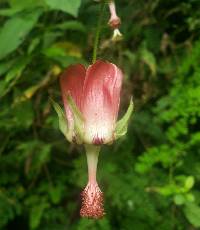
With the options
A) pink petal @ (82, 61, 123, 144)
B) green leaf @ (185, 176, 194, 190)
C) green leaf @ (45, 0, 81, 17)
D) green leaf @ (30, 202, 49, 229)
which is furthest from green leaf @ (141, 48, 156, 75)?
pink petal @ (82, 61, 123, 144)

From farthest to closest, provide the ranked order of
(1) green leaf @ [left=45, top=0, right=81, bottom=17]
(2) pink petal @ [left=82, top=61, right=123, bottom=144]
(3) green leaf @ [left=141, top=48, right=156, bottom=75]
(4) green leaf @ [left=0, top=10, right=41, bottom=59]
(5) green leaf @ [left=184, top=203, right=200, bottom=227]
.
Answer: (3) green leaf @ [left=141, top=48, right=156, bottom=75]
(5) green leaf @ [left=184, top=203, right=200, bottom=227]
(4) green leaf @ [left=0, top=10, right=41, bottom=59]
(1) green leaf @ [left=45, top=0, right=81, bottom=17]
(2) pink petal @ [left=82, top=61, right=123, bottom=144]

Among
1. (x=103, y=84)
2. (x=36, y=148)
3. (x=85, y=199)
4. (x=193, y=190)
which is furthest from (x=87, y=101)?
(x=36, y=148)

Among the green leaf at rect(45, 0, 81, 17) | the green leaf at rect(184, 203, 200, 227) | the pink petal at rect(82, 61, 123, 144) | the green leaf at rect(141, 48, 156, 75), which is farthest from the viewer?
the green leaf at rect(141, 48, 156, 75)

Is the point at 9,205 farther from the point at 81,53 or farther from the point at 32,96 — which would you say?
Result: the point at 81,53

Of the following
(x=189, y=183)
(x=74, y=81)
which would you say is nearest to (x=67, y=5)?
(x=74, y=81)

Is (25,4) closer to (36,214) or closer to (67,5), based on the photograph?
→ (67,5)

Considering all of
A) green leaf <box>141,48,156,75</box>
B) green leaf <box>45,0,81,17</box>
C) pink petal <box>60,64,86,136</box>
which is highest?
green leaf <box>45,0,81,17</box>

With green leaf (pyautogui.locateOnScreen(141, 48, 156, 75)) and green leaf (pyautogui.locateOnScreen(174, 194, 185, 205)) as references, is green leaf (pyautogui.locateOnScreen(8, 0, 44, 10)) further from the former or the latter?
green leaf (pyautogui.locateOnScreen(174, 194, 185, 205))

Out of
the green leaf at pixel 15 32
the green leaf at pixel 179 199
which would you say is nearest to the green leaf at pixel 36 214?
the green leaf at pixel 179 199
